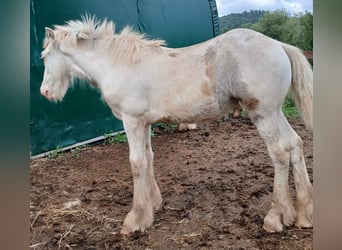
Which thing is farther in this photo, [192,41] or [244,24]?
[192,41]

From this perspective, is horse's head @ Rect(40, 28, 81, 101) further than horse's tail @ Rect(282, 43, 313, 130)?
Yes

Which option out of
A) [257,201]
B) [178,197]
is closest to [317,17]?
[257,201]

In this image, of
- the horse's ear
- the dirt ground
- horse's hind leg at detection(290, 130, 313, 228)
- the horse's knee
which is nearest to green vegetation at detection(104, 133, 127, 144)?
the dirt ground

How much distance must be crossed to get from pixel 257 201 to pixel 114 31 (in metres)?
1.07

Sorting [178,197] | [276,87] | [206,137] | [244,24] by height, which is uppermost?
[244,24]

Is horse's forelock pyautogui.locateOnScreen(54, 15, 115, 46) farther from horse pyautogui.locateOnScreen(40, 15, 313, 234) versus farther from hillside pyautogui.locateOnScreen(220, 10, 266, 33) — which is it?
hillside pyautogui.locateOnScreen(220, 10, 266, 33)

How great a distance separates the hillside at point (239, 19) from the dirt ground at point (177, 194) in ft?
1.45

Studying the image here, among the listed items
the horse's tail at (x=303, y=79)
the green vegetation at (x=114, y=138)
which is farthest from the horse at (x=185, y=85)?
the green vegetation at (x=114, y=138)

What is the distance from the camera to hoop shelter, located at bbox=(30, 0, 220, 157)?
187 centimetres

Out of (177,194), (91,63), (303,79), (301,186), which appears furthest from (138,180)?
(303,79)

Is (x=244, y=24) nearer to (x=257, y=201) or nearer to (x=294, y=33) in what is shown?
(x=294, y=33)

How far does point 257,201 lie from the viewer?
74.9 inches

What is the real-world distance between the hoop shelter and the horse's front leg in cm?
32

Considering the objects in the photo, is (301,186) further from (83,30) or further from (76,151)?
(83,30)
